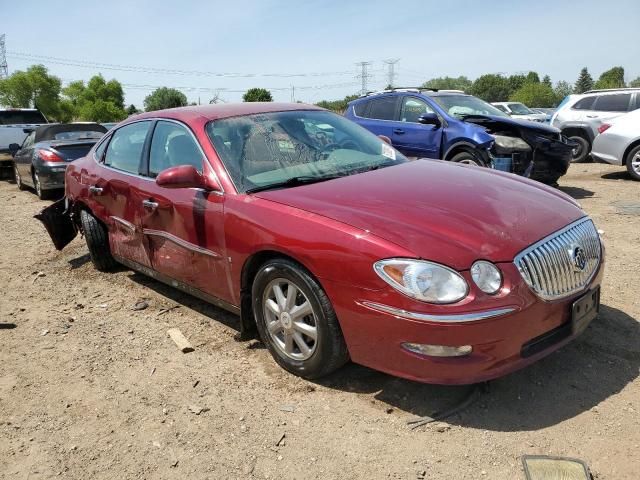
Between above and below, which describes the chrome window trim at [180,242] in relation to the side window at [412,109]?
below

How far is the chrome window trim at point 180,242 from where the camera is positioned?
11.9 feet

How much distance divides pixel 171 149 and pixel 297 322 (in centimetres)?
180

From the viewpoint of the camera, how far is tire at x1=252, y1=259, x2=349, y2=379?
9.68 feet

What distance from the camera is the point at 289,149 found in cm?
380

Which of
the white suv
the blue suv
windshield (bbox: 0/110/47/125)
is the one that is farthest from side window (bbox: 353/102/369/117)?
windshield (bbox: 0/110/47/125)

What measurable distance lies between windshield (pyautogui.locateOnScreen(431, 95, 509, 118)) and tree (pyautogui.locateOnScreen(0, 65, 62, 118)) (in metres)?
58.7

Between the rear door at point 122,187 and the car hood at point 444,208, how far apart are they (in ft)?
5.15

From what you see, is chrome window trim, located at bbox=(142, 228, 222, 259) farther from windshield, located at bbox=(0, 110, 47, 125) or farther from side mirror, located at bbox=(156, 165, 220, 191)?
windshield, located at bbox=(0, 110, 47, 125)

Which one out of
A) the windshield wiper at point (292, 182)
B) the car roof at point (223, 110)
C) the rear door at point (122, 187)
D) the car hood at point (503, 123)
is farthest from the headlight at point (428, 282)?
the car hood at point (503, 123)

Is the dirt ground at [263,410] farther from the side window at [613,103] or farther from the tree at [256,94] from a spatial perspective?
the tree at [256,94]

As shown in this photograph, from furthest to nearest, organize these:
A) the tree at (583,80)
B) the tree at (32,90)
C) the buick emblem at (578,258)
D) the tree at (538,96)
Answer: the tree at (583,80), the tree at (538,96), the tree at (32,90), the buick emblem at (578,258)

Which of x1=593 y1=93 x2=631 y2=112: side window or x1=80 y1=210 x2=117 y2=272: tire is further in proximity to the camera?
x1=593 y1=93 x2=631 y2=112: side window

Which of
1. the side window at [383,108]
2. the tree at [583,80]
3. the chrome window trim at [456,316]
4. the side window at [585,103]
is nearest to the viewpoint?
the chrome window trim at [456,316]

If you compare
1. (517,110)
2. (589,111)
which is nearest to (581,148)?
(589,111)
